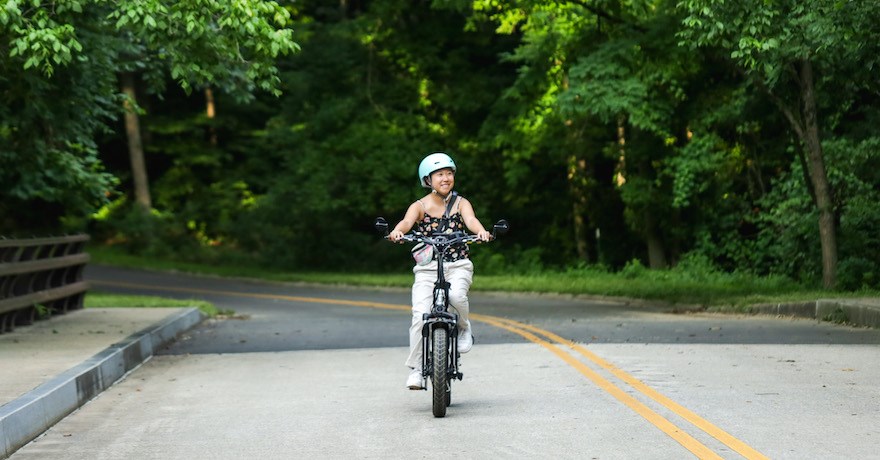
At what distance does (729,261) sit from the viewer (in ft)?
112

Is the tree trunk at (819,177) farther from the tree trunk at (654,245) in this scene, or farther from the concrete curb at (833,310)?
the tree trunk at (654,245)

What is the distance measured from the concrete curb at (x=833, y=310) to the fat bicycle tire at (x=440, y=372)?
27.3ft

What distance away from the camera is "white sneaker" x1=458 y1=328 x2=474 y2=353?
34.2 feet

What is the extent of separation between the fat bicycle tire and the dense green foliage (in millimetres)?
6233

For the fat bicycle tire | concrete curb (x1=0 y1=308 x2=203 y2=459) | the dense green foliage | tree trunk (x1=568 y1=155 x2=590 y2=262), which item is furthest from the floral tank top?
tree trunk (x1=568 y1=155 x2=590 y2=262)

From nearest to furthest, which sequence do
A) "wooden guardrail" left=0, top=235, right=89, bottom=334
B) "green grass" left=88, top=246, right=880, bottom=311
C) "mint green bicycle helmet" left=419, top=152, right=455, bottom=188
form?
"mint green bicycle helmet" left=419, top=152, right=455, bottom=188, "wooden guardrail" left=0, top=235, right=89, bottom=334, "green grass" left=88, top=246, right=880, bottom=311

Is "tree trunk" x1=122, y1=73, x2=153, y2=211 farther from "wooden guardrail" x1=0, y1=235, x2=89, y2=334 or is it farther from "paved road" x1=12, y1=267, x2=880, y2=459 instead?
"paved road" x1=12, y1=267, x2=880, y2=459

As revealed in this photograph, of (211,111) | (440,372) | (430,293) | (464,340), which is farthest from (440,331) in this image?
(211,111)

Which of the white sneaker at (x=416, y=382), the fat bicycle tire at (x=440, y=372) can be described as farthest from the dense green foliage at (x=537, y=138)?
the fat bicycle tire at (x=440, y=372)

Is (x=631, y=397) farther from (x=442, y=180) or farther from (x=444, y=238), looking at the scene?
(x=442, y=180)

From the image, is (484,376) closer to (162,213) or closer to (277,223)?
(277,223)

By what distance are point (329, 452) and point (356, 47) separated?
36.5m

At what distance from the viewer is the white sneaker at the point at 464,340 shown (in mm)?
10438

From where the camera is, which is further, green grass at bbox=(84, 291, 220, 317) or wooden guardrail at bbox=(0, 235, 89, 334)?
green grass at bbox=(84, 291, 220, 317)
